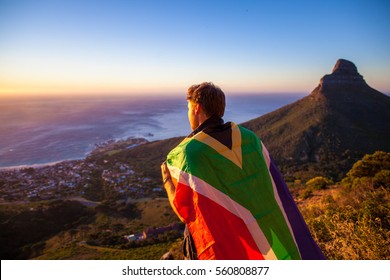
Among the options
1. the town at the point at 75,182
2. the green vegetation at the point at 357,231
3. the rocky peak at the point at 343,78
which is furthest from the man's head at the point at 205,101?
the rocky peak at the point at 343,78

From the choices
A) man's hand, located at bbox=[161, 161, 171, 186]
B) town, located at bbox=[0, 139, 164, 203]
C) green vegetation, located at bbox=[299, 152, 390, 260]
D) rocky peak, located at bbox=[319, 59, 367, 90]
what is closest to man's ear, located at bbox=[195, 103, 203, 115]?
man's hand, located at bbox=[161, 161, 171, 186]

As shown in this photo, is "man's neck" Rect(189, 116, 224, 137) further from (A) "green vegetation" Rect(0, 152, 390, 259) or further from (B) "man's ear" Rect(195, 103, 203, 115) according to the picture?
(A) "green vegetation" Rect(0, 152, 390, 259)

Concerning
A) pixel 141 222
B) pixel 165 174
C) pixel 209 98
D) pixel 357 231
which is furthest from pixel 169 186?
pixel 141 222

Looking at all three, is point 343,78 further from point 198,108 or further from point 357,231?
point 198,108

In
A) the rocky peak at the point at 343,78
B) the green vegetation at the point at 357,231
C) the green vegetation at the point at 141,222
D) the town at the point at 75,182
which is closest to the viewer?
the green vegetation at the point at 357,231

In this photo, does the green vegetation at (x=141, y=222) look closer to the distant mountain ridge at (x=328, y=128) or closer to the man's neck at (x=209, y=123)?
the man's neck at (x=209, y=123)

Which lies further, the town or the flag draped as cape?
the town
